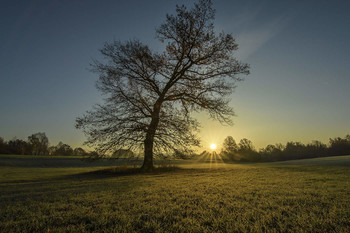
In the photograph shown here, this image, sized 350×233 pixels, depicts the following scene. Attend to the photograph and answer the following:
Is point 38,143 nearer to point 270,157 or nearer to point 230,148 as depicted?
point 230,148

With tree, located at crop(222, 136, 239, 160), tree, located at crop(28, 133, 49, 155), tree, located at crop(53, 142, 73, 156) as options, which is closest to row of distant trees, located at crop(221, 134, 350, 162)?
tree, located at crop(222, 136, 239, 160)

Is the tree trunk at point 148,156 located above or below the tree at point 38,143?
below

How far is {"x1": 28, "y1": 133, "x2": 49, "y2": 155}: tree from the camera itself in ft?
220

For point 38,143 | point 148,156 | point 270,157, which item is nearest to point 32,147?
point 38,143

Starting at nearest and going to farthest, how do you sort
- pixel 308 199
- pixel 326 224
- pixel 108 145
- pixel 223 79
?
pixel 326 224
pixel 308 199
pixel 108 145
pixel 223 79

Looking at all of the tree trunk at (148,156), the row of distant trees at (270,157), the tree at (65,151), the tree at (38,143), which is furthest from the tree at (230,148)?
the tree at (38,143)

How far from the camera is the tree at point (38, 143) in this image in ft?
220

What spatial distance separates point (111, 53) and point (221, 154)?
54271mm

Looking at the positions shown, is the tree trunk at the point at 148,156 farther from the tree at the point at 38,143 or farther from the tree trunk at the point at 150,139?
the tree at the point at 38,143

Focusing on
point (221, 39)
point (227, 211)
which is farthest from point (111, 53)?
point (227, 211)

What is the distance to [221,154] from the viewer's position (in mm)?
59750

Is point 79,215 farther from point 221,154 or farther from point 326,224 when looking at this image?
point 221,154

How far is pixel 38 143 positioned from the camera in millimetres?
69125

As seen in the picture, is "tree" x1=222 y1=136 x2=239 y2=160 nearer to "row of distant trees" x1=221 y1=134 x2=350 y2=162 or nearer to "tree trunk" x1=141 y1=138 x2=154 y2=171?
"row of distant trees" x1=221 y1=134 x2=350 y2=162
